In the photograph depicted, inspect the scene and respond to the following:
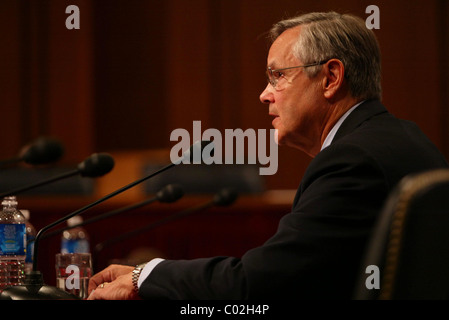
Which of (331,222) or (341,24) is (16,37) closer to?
(341,24)

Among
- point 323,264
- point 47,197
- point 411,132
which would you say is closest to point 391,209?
point 323,264

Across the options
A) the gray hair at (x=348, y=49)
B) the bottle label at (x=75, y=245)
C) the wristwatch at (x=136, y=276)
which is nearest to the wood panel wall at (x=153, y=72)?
the bottle label at (x=75, y=245)

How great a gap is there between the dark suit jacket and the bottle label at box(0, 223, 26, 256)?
52 cm

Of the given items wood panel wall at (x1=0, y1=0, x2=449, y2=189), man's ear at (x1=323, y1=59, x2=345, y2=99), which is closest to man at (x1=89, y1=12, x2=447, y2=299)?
man's ear at (x1=323, y1=59, x2=345, y2=99)

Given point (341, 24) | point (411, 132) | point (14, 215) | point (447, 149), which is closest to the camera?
point (411, 132)

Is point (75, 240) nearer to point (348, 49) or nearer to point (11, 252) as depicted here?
point (11, 252)

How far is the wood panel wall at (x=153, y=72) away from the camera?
5598mm

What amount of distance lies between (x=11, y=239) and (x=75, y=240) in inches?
70.3

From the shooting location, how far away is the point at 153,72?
5.91 metres

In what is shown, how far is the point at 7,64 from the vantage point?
5.80 meters

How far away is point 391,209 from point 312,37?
119 centimetres

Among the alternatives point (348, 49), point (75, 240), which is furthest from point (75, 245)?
point (348, 49)

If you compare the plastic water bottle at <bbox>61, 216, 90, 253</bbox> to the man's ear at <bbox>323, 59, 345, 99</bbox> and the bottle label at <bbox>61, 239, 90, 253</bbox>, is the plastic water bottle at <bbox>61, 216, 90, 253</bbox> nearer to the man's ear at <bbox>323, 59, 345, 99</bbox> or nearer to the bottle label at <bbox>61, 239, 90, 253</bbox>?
the bottle label at <bbox>61, 239, 90, 253</bbox>

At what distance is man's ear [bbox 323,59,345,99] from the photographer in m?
1.79
